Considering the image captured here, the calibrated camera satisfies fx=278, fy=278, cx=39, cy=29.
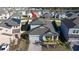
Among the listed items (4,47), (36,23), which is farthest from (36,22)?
(4,47)

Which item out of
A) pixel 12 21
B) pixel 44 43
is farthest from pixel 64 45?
pixel 12 21

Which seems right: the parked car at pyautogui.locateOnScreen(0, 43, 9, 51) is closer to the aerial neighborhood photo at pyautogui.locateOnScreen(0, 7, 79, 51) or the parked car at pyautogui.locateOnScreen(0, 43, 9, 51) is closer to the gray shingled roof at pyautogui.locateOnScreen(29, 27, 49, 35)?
the aerial neighborhood photo at pyautogui.locateOnScreen(0, 7, 79, 51)

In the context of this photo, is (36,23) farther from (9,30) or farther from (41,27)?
(9,30)

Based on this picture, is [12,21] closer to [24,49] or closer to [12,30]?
[12,30]

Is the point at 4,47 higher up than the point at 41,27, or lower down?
lower down

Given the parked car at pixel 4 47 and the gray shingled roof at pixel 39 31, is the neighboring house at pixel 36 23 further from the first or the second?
the parked car at pixel 4 47
